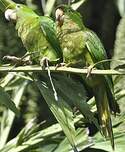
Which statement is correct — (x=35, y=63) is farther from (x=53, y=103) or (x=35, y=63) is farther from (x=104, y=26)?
(x=104, y=26)

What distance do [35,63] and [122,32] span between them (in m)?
0.70

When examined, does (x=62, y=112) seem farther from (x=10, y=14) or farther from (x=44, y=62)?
(x=10, y=14)

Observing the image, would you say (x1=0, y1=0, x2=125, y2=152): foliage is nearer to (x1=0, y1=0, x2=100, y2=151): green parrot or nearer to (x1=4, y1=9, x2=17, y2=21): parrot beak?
(x1=0, y1=0, x2=100, y2=151): green parrot

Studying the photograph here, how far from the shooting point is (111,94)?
1743mm

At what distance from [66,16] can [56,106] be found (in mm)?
365

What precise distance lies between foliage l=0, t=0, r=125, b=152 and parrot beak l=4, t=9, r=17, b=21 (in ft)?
0.56

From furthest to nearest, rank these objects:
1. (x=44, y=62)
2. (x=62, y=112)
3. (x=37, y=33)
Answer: (x=37, y=33), (x=44, y=62), (x=62, y=112)

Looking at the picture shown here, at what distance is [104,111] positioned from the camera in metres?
1.74

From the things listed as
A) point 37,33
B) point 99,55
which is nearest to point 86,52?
point 99,55

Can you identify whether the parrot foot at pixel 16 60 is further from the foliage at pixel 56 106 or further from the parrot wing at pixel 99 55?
the parrot wing at pixel 99 55

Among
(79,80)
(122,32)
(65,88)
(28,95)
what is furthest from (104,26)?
(65,88)

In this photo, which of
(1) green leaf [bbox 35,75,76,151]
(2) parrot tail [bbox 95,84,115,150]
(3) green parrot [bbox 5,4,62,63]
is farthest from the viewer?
(3) green parrot [bbox 5,4,62,63]

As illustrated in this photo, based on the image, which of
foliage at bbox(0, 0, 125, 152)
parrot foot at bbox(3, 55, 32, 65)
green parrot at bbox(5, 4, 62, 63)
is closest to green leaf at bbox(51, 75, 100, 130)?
foliage at bbox(0, 0, 125, 152)

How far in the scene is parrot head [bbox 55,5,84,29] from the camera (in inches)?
69.4
